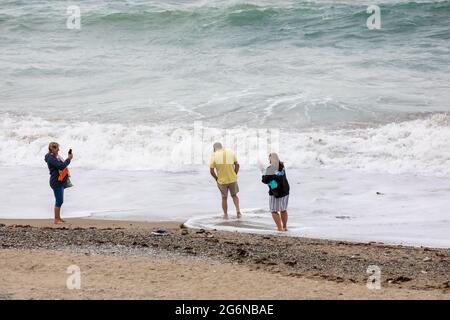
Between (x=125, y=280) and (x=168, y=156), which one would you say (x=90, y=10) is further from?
(x=125, y=280)

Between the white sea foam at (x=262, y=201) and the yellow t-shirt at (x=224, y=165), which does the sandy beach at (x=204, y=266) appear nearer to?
the white sea foam at (x=262, y=201)

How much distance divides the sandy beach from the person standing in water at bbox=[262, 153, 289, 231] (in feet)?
2.36

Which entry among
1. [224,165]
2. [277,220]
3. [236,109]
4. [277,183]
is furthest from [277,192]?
[236,109]

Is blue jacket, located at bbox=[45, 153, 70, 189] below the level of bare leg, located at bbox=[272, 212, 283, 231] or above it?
above

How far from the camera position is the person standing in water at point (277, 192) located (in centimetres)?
1166

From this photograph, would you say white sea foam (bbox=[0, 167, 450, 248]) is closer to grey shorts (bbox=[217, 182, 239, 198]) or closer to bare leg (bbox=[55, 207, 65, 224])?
grey shorts (bbox=[217, 182, 239, 198])

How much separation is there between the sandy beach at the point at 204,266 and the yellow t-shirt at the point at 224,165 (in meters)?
1.76

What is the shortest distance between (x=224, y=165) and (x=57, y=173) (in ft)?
8.84

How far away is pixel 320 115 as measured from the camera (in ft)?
67.4

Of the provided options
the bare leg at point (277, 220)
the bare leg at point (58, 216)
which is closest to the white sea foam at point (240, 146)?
the bare leg at point (58, 216)

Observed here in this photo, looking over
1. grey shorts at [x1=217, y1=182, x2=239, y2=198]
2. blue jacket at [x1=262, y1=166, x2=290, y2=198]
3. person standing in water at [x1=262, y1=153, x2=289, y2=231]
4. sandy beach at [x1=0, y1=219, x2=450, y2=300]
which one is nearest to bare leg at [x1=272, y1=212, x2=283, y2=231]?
person standing in water at [x1=262, y1=153, x2=289, y2=231]

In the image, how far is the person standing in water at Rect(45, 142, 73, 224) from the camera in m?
12.2
